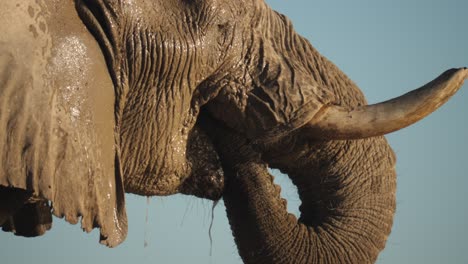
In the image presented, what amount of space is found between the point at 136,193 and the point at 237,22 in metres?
0.81

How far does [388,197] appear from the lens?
19.3 feet

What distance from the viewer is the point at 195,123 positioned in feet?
18.0

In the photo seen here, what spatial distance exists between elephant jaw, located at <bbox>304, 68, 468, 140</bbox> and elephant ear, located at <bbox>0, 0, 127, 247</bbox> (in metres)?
1.06

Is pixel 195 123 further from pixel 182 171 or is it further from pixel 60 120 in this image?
pixel 60 120

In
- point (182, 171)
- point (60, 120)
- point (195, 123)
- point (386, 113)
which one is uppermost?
point (386, 113)

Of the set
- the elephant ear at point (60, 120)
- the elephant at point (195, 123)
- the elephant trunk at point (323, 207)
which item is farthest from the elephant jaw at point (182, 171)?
the elephant ear at point (60, 120)

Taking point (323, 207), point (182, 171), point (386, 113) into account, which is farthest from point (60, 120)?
point (323, 207)

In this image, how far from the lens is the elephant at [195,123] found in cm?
442

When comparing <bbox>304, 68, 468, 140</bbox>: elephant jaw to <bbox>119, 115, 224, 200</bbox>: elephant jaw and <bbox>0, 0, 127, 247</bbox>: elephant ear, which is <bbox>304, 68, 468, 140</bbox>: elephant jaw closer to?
<bbox>119, 115, 224, 200</bbox>: elephant jaw

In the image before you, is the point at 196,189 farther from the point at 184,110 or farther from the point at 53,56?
the point at 53,56

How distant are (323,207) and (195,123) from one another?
2.49ft

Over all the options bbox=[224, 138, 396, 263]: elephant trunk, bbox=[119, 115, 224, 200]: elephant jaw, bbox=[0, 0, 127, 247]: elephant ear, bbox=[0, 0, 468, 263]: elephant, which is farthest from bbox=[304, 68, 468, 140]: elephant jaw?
bbox=[0, 0, 127, 247]: elephant ear

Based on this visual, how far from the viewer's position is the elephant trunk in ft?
18.7

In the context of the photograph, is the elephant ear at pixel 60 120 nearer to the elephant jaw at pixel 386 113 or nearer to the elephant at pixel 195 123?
the elephant at pixel 195 123
